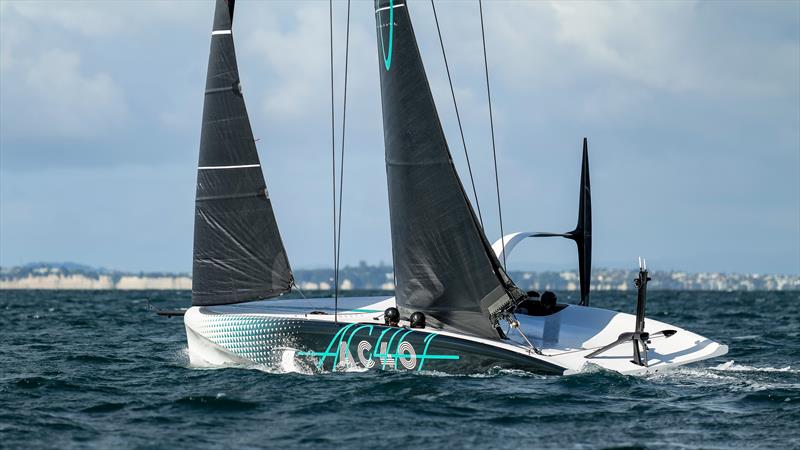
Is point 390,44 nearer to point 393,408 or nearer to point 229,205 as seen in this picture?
point 229,205

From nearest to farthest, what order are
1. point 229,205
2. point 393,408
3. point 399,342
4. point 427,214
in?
point 393,408
point 399,342
point 427,214
point 229,205

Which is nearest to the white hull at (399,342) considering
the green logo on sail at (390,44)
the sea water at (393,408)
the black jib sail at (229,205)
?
the sea water at (393,408)

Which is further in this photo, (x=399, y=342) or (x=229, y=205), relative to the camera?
(x=229, y=205)

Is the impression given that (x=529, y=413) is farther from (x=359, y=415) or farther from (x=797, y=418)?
(x=797, y=418)

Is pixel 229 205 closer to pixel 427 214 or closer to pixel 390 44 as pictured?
pixel 427 214

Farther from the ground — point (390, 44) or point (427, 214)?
point (390, 44)

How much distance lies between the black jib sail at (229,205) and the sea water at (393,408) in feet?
5.03

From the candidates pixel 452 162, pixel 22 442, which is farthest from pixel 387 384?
pixel 22 442

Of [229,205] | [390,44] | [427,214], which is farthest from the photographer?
[229,205]

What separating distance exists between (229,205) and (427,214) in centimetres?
Answer: 348

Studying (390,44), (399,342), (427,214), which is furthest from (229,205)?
(399,342)

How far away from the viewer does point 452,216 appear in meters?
14.1

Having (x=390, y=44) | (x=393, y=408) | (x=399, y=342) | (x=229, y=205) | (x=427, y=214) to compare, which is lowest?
(x=393, y=408)

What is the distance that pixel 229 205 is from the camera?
16.1 metres
